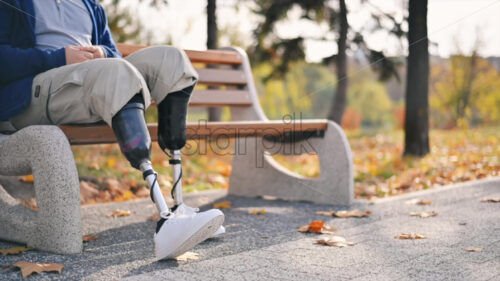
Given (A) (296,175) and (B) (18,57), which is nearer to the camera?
(B) (18,57)

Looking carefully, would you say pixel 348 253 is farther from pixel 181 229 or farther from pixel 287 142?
pixel 287 142

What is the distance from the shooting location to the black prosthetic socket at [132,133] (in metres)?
2.05

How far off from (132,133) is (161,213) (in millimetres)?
321

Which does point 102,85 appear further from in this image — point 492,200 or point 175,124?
point 492,200

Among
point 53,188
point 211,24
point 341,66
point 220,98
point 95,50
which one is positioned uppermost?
point 211,24

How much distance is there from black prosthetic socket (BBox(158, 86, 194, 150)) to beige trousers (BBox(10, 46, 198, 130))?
0.10 ft

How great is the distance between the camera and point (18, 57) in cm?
240

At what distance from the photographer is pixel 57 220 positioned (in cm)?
225

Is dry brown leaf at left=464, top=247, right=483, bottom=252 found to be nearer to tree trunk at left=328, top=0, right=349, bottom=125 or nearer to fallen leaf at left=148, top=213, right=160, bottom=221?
fallen leaf at left=148, top=213, right=160, bottom=221

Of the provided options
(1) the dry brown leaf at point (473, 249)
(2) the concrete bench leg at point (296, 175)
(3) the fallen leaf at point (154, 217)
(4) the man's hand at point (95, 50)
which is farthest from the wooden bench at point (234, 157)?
(1) the dry brown leaf at point (473, 249)

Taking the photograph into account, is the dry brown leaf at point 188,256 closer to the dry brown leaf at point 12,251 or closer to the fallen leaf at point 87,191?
the dry brown leaf at point 12,251

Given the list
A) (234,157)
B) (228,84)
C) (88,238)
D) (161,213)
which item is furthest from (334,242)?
(228,84)

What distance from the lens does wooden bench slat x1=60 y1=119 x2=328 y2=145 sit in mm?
2531

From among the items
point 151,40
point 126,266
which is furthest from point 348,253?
point 151,40
